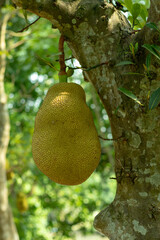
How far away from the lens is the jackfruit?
2.81ft

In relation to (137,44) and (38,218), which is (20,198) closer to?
(38,218)

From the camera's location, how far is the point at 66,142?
86 centimetres

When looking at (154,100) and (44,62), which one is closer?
(154,100)

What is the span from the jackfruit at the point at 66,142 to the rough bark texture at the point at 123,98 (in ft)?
0.28

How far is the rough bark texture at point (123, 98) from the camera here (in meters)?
0.76

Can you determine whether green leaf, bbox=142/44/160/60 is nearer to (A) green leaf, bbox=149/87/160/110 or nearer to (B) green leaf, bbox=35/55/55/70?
(A) green leaf, bbox=149/87/160/110

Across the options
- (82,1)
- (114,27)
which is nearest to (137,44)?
(114,27)

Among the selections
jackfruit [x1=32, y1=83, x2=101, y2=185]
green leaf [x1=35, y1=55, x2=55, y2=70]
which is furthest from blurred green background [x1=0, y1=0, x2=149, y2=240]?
jackfruit [x1=32, y1=83, x2=101, y2=185]

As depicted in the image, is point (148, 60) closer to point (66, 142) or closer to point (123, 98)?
point (123, 98)

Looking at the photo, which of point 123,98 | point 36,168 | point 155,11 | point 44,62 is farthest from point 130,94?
point 36,168

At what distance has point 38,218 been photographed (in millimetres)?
4816

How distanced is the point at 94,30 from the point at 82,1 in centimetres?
10

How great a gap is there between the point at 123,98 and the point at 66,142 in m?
0.20

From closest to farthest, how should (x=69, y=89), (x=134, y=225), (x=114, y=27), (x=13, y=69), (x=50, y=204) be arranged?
(x=134, y=225) → (x=114, y=27) → (x=69, y=89) → (x=50, y=204) → (x=13, y=69)
